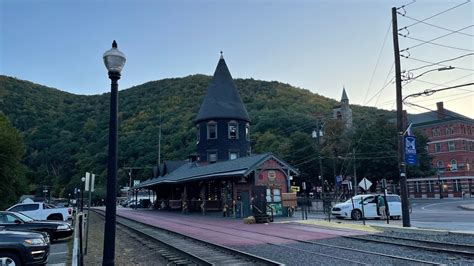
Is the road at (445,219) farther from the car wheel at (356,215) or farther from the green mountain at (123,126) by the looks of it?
the green mountain at (123,126)

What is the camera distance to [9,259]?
9.38 meters

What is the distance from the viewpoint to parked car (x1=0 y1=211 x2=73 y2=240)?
1434 centimetres

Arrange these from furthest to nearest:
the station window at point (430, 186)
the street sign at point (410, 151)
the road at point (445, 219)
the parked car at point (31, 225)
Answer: the station window at point (430, 186)
the street sign at point (410, 151)
the road at point (445, 219)
the parked car at point (31, 225)

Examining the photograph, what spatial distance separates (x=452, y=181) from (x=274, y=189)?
5563 cm

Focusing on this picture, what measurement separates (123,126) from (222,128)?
65.9 metres

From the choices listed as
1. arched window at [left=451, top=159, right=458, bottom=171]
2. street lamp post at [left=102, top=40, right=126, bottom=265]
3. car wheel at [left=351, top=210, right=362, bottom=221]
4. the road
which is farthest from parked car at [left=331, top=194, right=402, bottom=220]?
arched window at [left=451, top=159, right=458, bottom=171]

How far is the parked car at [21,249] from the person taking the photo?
944cm

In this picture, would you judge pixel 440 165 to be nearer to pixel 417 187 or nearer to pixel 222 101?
pixel 417 187

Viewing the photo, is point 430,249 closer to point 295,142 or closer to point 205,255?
point 205,255

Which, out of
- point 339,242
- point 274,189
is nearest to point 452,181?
point 274,189

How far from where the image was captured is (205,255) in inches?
483

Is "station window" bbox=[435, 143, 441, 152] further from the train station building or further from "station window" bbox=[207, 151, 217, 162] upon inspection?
"station window" bbox=[207, 151, 217, 162]

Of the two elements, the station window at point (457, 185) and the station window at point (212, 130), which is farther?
the station window at point (457, 185)

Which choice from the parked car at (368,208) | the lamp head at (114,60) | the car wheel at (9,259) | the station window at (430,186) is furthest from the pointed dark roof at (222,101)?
the station window at (430,186)
